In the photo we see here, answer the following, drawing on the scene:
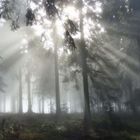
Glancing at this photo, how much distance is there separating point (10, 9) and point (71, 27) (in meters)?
3.48

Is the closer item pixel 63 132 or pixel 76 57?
pixel 63 132

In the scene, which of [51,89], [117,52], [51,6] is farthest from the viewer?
[51,89]

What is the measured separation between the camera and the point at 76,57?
32.1 meters

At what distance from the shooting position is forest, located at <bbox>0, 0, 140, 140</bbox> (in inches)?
669

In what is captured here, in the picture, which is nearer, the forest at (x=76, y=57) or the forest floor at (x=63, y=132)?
the forest at (x=76, y=57)

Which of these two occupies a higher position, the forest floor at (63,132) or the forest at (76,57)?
the forest at (76,57)

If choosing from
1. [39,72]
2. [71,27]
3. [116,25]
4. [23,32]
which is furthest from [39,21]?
[39,72]

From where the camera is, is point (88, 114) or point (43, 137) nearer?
point (43, 137)

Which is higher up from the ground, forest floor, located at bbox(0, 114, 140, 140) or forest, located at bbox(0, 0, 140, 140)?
forest, located at bbox(0, 0, 140, 140)

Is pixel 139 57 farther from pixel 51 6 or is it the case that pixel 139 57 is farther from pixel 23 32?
pixel 51 6

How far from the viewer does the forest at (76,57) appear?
17.0 meters

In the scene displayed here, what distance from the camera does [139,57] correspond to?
Result: 4144 centimetres

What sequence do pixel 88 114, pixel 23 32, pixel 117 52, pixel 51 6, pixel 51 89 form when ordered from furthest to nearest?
pixel 51 89 < pixel 23 32 < pixel 117 52 < pixel 88 114 < pixel 51 6

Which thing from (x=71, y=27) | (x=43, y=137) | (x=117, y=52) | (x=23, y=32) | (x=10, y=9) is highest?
(x=23, y=32)
